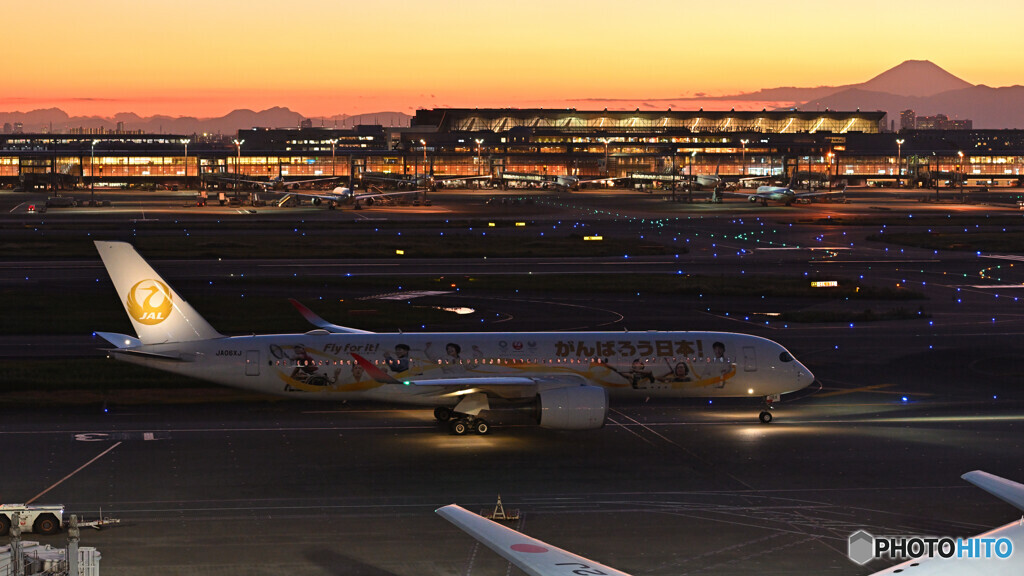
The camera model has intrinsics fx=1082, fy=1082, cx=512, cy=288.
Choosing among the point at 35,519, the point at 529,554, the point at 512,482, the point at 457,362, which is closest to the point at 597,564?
the point at 529,554

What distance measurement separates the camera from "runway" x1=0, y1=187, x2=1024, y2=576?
28344 mm

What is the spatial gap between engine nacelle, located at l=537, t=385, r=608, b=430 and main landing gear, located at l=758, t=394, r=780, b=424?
8.15 m

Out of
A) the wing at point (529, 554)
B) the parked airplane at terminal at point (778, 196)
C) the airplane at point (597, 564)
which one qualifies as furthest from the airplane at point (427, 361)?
the parked airplane at terminal at point (778, 196)

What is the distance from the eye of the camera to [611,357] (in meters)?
42.0

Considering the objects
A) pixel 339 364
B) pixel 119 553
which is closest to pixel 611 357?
pixel 339 364

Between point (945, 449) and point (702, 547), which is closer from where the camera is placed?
point (702, 547)

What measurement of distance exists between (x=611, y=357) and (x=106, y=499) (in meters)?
19.0

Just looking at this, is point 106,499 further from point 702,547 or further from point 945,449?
point 945,449

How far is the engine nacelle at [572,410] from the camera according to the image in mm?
38062

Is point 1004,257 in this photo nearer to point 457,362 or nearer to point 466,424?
point 457,362

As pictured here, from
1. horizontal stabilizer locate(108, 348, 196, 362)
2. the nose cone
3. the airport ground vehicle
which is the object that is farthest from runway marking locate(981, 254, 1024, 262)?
the airport ground vehicle

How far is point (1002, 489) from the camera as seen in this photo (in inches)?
678

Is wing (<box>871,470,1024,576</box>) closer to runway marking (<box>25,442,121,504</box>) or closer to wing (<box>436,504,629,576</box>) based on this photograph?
wing (<box>436,504,629,576</box>)

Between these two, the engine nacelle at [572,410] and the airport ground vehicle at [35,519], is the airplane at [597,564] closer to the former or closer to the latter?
the airport ground vehicle at [35,519]
